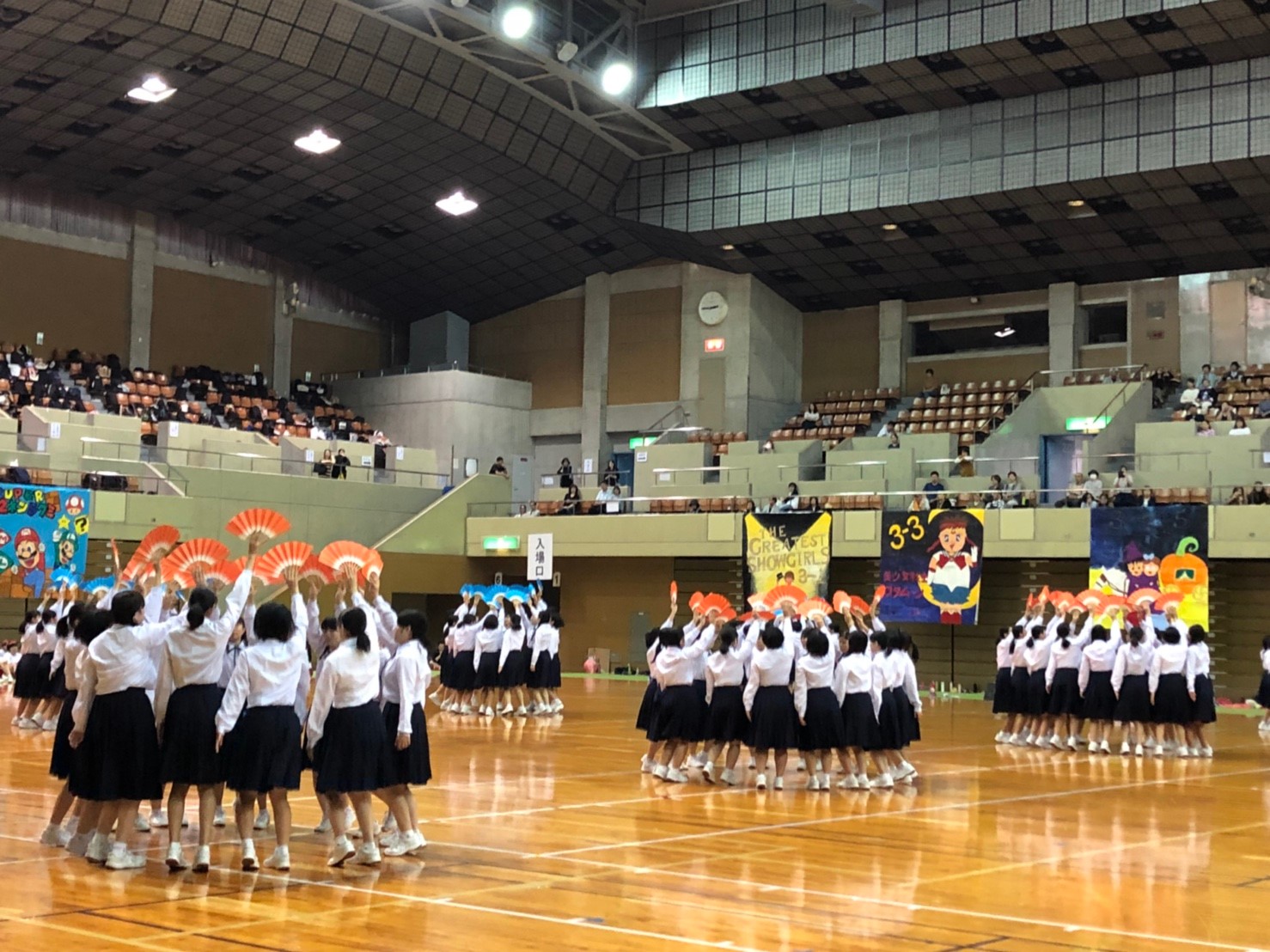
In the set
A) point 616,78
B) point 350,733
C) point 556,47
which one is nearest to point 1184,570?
point 616,78

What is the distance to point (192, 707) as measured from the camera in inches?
363

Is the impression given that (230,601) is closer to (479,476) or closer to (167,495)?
(167,495)

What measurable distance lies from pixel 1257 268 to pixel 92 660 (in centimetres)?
3082

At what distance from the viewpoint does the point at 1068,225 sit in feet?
109

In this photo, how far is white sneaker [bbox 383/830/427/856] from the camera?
9.75m

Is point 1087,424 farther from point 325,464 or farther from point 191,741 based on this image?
point 191,741

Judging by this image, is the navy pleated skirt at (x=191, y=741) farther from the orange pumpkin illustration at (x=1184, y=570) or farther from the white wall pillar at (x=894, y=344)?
the white wall pillar at (x=894, y=344)

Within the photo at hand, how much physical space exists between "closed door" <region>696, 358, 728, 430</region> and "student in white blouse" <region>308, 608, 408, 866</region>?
3014 centimetres

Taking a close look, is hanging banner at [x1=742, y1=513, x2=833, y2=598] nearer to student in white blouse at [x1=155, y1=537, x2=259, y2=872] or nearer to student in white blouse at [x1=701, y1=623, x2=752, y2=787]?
student in white blouse at [x1=701, y1=623, x2=752, y2=787]

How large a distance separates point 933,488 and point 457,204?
14.1 meters

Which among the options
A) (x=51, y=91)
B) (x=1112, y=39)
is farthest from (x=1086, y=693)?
(x=51, y=91)

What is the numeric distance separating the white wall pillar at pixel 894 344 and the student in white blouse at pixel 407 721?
3002cm

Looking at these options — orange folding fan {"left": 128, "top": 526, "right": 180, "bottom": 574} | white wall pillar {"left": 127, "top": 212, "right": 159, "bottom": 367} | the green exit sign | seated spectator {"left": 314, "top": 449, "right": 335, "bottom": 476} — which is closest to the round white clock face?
the green exit sign

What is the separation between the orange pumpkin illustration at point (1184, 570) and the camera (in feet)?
87.7
